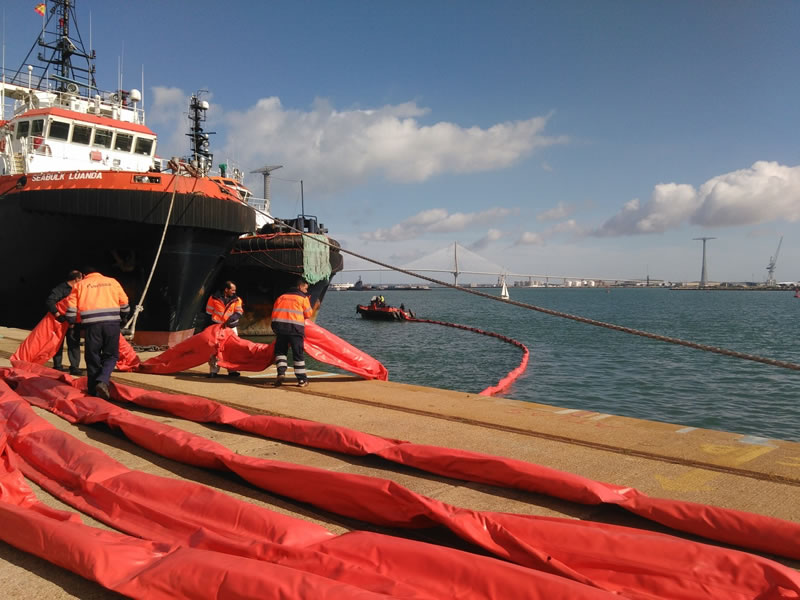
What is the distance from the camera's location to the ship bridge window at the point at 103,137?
1494cm

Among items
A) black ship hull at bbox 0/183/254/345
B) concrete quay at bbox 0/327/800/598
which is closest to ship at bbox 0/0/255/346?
black ship hull at bbox 0/183/254/345

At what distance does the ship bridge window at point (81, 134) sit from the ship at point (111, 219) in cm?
3

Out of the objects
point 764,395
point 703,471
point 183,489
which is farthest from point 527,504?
point 764,395

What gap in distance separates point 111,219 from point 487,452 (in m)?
10.5

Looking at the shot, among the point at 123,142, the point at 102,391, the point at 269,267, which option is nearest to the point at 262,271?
the point at 269,267

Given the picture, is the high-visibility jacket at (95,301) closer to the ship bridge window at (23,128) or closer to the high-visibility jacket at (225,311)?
the high-visibility jacket at (225,311)

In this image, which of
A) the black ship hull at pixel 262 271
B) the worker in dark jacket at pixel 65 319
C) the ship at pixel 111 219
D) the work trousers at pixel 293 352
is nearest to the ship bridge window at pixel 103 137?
the ship at pixel 111 219

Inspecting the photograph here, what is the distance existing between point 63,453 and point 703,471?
12.5 feet

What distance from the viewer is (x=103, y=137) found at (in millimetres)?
15039

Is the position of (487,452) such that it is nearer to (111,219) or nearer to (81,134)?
(111,219)

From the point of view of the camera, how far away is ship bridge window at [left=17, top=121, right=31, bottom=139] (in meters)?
14.4

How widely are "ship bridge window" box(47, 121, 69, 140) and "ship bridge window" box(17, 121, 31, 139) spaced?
2.33 ft

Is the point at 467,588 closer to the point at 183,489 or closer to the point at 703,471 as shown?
the point at 183,489

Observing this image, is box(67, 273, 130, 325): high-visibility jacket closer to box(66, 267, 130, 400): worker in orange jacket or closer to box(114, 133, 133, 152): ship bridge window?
box(66, 267, 130, 400): worker in orange jacket
